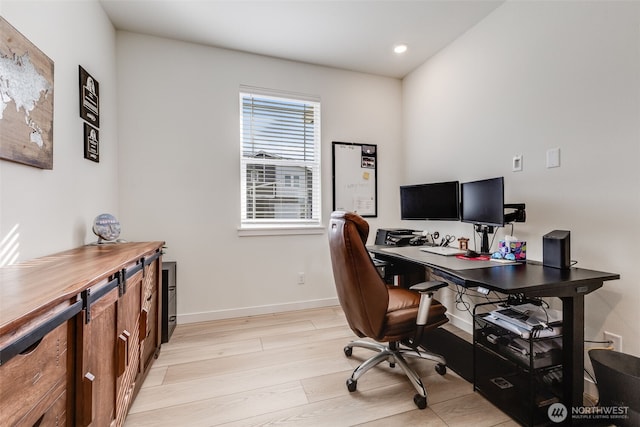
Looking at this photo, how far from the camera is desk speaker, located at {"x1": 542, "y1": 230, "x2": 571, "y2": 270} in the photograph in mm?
1544

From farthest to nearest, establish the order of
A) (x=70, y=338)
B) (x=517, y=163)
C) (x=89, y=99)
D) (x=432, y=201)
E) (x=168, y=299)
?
(x=432, y=201) → (x=168, y=299) → (x=517, y=163) → (x=89, y=99) → (x=70, y=338)

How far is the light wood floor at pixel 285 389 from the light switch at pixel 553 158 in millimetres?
1472

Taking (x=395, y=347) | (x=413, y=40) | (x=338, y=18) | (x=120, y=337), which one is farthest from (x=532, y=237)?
(x=120, y=337)

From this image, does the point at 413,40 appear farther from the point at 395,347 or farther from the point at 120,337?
the point at 120,337

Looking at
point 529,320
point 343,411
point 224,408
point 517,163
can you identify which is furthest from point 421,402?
point 517,163

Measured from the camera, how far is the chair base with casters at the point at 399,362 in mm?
1525

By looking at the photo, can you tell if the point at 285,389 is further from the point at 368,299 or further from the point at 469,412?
the point at 469,412

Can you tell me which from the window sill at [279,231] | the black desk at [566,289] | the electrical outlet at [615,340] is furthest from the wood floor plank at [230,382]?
the electrical outlet at [615,340]

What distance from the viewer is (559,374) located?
→ 144 cm

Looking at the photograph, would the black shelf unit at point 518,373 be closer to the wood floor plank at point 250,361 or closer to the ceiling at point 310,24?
the wood floor plank at point 250,361

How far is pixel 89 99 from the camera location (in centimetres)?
193

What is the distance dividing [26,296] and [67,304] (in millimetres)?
91

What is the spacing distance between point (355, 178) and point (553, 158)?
174 centimetres

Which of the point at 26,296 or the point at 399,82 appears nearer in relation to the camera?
the point at 26,296
